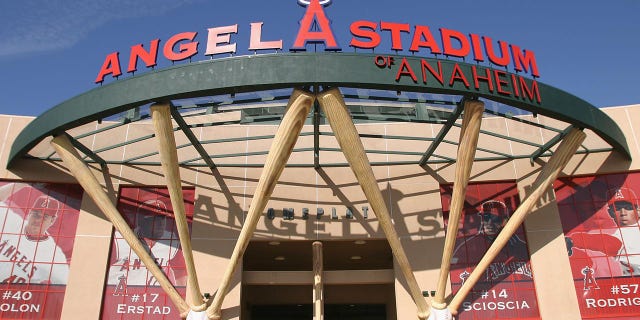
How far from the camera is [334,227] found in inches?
1131

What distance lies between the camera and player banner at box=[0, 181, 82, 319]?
2597 cm

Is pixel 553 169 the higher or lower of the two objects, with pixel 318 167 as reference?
lower

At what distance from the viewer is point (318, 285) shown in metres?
27.4

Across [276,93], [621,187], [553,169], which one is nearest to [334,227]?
[276,93]

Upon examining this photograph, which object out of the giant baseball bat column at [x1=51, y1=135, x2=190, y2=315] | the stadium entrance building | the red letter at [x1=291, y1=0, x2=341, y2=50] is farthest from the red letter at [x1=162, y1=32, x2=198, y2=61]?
the giant baseball bat column at [x1=51, y1=135, x2=190, y2=315]

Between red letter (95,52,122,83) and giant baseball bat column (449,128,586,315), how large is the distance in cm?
A: 1856

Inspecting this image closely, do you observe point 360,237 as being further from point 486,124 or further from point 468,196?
point 486,124

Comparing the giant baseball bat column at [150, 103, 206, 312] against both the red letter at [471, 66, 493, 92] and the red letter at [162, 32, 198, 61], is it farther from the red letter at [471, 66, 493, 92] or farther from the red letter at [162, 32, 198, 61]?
the red letter at [471, 66, 493, 92]

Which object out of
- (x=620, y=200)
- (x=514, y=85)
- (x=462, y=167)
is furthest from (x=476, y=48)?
(x=620, y=200)

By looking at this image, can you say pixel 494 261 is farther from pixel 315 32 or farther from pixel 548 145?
pixel 315 32

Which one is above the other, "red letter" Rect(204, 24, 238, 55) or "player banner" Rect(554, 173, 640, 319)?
"red letter" Rect(204, 24, 238, 55)

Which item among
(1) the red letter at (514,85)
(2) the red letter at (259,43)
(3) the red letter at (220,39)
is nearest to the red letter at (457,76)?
(1) the red letter at (514,85)

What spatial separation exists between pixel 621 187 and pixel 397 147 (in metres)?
12.4

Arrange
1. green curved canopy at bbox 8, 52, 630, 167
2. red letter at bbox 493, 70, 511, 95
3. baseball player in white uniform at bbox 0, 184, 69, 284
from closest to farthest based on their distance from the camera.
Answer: green curved canopy at bbox 8, 52, 630, 167 < red letter at bbox 493, 70, 511, 95 < baseball player in white uniform at bbox 0, 184, 69, 284
